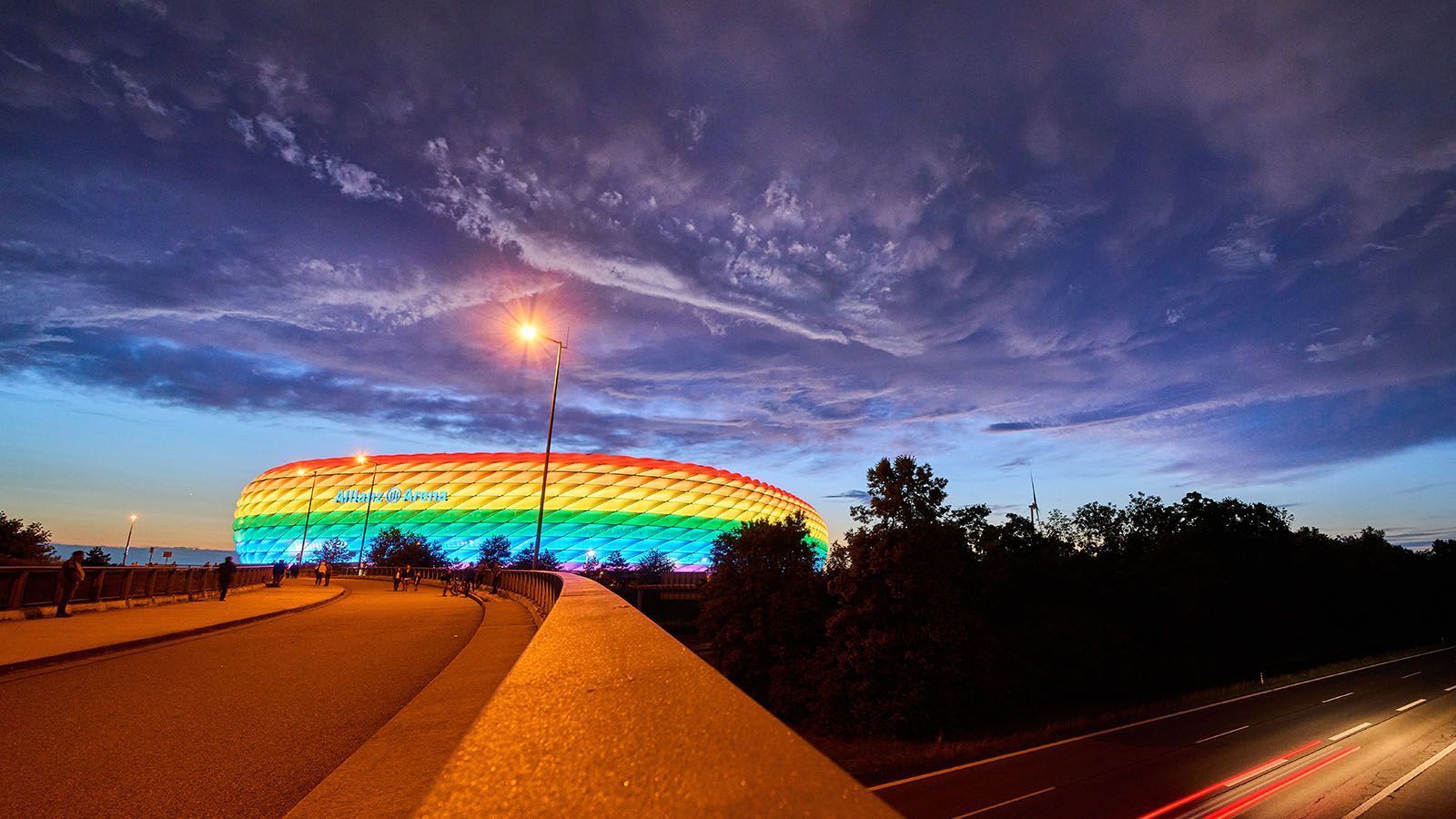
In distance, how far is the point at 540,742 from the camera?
62.5 inches

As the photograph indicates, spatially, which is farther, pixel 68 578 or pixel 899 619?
pixel 899 619

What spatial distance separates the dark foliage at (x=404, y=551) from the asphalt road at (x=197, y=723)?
2630 inches

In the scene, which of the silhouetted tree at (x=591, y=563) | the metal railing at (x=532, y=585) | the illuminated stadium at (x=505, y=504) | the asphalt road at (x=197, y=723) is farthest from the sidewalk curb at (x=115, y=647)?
the illuminated stadium at (x=505, y=504)

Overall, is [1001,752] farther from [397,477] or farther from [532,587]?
[397,477]

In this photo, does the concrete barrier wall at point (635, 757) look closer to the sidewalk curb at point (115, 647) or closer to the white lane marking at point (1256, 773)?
the sidewalk curb at point (115, 647)

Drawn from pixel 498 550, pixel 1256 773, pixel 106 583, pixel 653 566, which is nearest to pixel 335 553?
pixel 498 550

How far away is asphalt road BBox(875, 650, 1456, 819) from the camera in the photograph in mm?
19859

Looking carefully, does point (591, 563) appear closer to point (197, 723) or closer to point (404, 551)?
point (404, 551)

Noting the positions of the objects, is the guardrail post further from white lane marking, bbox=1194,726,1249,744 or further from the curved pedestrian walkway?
white lane marking, bbox=1194,726,1249,744

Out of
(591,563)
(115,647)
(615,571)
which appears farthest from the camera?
(591,563)

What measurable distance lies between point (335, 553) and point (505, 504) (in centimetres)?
2298

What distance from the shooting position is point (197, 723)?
5043mm

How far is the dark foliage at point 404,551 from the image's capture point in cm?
6969

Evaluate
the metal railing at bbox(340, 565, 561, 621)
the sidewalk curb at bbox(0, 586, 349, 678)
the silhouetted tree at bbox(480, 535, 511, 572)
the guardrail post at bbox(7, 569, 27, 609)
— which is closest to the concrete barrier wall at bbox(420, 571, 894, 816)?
the metal railing at bbox(340, 565, 561, 621)
